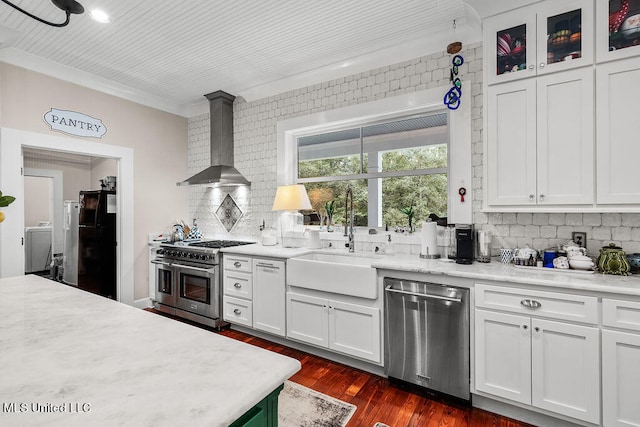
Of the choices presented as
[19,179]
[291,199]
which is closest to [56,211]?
[19,179]

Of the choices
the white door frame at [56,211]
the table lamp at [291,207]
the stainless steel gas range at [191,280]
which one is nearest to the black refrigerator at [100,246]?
the stainless steel gas range at [191,280]

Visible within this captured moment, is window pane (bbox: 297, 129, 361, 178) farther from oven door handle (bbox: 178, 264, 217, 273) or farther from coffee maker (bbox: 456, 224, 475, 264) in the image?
oven door handle (bbox: 178, 264, 217, 273)

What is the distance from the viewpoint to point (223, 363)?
2.84 ft

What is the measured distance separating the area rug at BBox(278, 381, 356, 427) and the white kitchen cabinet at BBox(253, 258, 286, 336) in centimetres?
81

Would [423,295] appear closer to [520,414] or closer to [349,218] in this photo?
[520,414]

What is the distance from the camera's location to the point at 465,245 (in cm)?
255

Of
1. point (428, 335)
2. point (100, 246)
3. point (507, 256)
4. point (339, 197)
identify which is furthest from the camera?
point (100, 246)

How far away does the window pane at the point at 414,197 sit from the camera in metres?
3.16

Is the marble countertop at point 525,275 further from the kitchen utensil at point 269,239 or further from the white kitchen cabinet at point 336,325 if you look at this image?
the kitchen utensil at point 269,239

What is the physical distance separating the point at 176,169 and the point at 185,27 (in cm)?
259

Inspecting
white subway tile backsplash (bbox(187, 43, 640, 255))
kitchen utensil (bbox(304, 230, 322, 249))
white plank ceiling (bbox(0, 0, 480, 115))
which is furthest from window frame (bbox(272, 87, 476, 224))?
kitchen utensil (bbox(304, 230, 322, 249))

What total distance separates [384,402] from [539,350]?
1.12 m

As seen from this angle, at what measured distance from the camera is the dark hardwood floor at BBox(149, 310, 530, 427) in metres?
2.12

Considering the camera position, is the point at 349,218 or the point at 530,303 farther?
the point at 349,218
